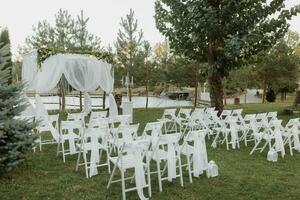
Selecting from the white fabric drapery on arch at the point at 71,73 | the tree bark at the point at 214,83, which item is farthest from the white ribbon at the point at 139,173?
the tree bark at the point at 214,83

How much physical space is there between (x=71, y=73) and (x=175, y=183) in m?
8.48

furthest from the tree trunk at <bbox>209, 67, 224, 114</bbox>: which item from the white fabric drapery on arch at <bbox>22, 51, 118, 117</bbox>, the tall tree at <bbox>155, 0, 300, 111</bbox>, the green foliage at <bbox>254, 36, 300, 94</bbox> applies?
the green foliage at <bbox>254, 36, 300, 94</bbox>

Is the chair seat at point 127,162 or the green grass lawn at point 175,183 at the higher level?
the chair seat at point 127,162

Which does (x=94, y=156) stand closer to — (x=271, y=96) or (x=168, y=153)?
(x=168, y=153)

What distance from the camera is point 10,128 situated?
5.41 meters

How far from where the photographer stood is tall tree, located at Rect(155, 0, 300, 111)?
11695 mm

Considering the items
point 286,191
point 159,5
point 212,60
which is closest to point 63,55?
point 159,5

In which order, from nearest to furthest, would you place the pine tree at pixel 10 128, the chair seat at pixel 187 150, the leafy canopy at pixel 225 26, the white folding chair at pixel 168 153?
the white folding chair at pixel 168 153
the pine tree at pixel 10 128
the chair seat at pixel 187 150
the leafy canopy at pixel 225 26

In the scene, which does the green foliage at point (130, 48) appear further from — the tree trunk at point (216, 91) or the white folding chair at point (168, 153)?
the white folding chair at point (168, 153)

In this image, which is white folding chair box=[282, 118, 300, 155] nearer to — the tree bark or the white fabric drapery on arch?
the tree bark

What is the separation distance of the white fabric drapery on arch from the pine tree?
607cm

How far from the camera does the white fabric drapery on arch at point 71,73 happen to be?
1189 cm

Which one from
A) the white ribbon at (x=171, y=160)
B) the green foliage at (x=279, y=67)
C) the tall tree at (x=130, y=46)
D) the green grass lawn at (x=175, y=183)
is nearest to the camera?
the green grass lawn at (x=175, y=183)

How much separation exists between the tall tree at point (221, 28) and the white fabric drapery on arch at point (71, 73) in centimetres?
286
